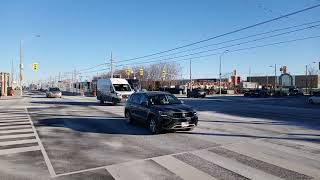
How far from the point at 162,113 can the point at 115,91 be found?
19.9 meters

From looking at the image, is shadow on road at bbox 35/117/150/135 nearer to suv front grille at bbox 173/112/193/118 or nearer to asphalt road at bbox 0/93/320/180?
asphalt road at bbox 0/93/320/180

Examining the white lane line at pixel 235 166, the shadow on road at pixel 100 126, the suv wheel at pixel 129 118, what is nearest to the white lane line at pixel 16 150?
the shadow on road at pixel 100 126

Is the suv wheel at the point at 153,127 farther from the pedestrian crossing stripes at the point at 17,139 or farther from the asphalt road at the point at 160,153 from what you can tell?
the pedestrian crossing stripes at the point at 17,139

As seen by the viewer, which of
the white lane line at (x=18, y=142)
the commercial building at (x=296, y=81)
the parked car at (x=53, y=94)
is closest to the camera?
the white lane line at (x=18, y=142)

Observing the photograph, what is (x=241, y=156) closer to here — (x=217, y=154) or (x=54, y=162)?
(x=217, y=154)

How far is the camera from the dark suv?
14.9m

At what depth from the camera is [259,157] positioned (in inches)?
410

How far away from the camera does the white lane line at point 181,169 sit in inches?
335

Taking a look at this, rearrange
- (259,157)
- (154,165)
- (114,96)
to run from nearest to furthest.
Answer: (154,165)
(259,157)
(114,96)

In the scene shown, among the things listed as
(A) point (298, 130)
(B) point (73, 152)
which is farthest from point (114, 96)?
(B) point (73, 152)

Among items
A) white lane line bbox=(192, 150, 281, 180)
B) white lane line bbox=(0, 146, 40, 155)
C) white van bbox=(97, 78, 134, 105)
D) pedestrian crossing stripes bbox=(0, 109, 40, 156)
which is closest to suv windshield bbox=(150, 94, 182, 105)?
pedestrian crossing stripes bbox=(0, 109, 40, 156)

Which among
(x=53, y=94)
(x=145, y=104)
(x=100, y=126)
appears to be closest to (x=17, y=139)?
(x=100, y=126)

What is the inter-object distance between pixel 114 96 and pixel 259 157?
2489 centimetres

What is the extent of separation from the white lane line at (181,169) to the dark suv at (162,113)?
14.1ft
